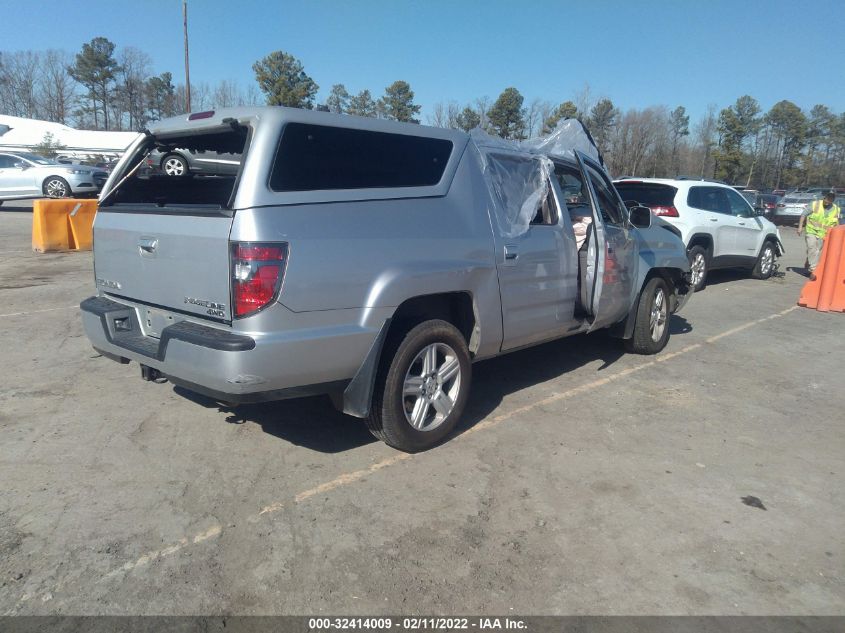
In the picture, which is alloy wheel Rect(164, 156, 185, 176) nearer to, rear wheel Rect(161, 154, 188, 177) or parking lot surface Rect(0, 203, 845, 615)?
rear wheel Rect(161, 154, 188, 177)

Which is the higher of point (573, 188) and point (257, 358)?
point (573, 188)

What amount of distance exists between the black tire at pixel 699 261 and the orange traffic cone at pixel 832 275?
1.71m

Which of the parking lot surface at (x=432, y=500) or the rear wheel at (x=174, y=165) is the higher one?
the rear wheel at (x=174, y=165)

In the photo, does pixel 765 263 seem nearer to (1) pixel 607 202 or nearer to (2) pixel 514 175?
(1) pixel 607 202

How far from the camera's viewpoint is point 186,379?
344cm

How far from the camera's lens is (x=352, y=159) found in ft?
11.9

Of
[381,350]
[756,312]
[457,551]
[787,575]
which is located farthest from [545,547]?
[756,312]

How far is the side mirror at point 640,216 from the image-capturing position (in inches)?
237

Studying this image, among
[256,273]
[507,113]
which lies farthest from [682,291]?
[507,113]

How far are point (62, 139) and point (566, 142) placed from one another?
176 feet

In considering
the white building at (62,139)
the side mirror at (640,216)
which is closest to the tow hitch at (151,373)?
the side mirror at (640,216)

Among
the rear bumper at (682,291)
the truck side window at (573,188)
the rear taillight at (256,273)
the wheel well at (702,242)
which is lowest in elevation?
the rear bumper at (682,291)

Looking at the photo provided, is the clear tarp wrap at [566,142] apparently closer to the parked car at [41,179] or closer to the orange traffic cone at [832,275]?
the orange traffic cone at [832,275]

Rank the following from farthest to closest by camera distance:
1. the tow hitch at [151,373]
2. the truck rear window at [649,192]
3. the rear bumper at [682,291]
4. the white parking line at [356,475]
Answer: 1. the truck rear window at [649,192]
2. the rear bumper at [682,291]
3. the tow hitch at [151,373]
4. the white parking line at [356,475]
